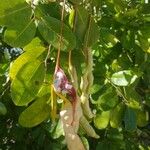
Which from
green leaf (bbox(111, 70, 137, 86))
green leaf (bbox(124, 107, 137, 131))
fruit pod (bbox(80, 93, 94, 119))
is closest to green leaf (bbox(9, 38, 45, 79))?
fruit pod (bbox(80, 93, 94, 119))

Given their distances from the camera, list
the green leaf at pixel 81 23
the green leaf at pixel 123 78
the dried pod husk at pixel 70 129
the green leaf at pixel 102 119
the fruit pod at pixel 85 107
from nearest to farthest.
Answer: the dried pod husk at pixel 70 129
the fruit pod at pixel 85 107
the green leaf at pixel 81 23
the green leaf at pixel 123 78
the green leaf at pixel 102 119

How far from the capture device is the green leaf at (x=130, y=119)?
1.64 meters

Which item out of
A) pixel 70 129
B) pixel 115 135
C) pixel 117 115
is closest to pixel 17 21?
pixel 70 129

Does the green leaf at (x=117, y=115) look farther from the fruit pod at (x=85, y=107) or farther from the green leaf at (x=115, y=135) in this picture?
the fruit pod at (x=85, y=107)

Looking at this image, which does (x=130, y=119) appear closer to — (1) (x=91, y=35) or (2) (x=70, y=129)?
(1) (x=91, y=35)

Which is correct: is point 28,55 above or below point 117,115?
above

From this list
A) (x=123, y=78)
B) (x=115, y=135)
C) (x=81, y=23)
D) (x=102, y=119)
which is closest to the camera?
(x=81, y=23)

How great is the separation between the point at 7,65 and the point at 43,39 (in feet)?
2.59

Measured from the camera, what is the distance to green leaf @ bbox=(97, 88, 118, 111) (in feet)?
5.28

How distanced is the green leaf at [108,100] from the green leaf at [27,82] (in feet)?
1.84

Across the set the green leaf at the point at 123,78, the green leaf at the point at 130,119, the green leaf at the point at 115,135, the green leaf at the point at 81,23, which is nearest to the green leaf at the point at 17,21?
the green leaf at the point at 81,23

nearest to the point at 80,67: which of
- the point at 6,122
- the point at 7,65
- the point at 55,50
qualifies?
the point at 55,50

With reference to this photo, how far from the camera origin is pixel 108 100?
1.63m

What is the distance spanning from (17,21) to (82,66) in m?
0.17
